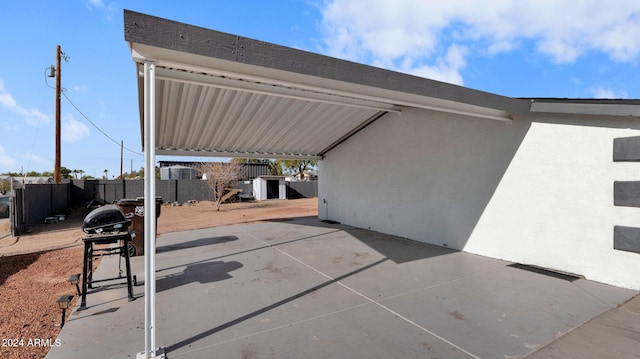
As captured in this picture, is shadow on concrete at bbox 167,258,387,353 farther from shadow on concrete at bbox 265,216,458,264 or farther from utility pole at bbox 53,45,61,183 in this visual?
utility pole at bbox 53,45,61,183

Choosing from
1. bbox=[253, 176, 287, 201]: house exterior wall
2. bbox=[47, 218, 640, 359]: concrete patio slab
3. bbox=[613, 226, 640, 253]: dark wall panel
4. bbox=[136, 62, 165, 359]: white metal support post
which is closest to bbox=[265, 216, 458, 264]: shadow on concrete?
bbox=[47, 218, 640, 359]: concrete patio slab

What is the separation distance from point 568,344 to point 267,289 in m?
3.26

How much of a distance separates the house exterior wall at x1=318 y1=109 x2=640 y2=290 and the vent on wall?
0.07m

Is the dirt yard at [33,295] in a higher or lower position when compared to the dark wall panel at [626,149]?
lower

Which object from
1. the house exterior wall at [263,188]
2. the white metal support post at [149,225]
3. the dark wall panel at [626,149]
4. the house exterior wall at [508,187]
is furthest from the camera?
the house exterior wall at [263,188]

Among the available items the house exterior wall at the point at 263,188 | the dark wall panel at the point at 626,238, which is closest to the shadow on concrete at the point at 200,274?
the dark wall panel at the point at 626,238

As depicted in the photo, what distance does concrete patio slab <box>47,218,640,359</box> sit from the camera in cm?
258

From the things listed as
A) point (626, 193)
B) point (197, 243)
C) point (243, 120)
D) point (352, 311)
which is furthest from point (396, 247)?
point (197, 243)

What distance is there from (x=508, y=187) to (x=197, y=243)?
6.87 metres

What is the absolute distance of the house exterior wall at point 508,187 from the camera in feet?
13.4

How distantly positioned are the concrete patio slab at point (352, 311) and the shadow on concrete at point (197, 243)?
3.64ft

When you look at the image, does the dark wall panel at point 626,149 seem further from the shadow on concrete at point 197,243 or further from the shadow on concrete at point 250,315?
the shadow on concrete at point 197,243

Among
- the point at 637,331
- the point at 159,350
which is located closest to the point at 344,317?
the point at 159,350

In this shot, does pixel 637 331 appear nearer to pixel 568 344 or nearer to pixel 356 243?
pixel 568 344
